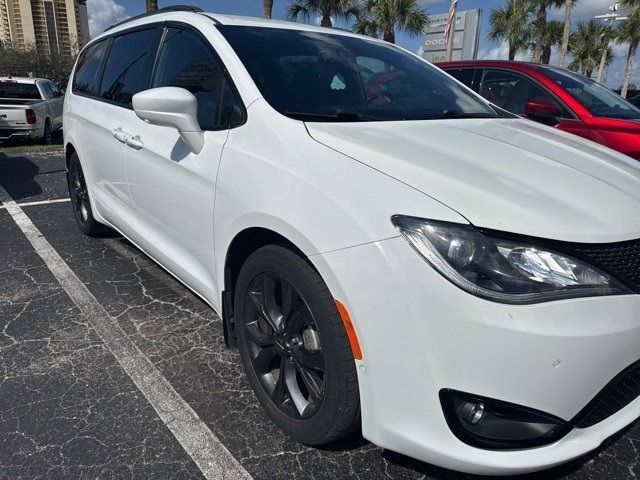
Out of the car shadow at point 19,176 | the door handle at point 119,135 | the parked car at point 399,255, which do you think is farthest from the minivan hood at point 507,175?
the car shadow at point 19,176

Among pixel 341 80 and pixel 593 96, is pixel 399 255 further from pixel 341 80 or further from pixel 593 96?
pixel 593 96

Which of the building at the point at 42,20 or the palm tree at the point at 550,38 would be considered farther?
the building at the point at 42,20

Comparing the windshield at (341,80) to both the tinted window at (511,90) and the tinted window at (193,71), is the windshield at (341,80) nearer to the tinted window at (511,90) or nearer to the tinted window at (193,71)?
the tinted window at (193,71)

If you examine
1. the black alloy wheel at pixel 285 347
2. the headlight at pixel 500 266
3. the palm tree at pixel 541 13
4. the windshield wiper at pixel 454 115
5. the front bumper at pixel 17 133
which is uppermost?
the palm tree at pixel 541 13

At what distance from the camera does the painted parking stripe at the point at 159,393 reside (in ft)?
6.40

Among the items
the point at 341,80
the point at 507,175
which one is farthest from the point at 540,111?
the point at 507,175

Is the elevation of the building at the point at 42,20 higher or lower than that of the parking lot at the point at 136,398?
higher

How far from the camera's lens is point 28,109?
10625 millimetres

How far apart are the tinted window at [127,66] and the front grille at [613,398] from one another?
278cm

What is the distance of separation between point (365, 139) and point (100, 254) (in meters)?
3.03

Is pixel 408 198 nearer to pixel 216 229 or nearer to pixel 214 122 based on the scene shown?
pixel 216 229

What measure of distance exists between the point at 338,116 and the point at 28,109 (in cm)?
1068

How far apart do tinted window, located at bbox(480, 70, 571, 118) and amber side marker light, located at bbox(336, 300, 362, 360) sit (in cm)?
439

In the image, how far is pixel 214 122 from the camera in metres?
2.33
